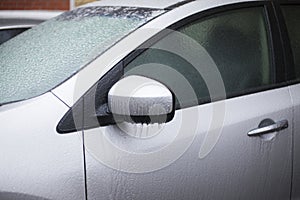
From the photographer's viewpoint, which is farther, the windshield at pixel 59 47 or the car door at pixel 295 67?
the car door at pixel 295 67

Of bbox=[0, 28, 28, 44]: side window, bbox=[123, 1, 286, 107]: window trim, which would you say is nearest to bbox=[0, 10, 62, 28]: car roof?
bbox=[0, 28, 28, 44]: side window

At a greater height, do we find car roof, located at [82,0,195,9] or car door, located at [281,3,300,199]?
car roof, located at [82,0,195,9]

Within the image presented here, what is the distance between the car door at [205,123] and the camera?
261 cm

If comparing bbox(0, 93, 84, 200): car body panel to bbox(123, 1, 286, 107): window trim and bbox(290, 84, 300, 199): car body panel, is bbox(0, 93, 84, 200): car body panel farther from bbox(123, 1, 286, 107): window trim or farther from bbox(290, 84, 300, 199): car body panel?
bbox(290, 84, 300, 199): car body panel

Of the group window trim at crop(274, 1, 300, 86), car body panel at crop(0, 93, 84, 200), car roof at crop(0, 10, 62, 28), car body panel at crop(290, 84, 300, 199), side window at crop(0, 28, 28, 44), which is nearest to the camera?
car body panel at crop(0, 93, 84, 200)

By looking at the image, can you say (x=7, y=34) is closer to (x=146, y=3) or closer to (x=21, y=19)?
(x=21, y=19)

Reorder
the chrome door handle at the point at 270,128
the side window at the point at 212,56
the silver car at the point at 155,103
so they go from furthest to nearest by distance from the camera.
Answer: the chrome door handle at the point at 270,128, the side window at the point at 212,56, the silver car at the point at 155,103

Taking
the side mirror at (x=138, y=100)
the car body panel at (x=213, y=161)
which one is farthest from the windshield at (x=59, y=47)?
the car body panel at (x=213, y=161)

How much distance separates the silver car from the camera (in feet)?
8.20

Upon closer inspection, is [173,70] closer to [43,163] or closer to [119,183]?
[119,183]

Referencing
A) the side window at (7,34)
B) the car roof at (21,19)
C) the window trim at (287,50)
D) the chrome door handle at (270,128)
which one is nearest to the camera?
the chrome door handle at (270,128)

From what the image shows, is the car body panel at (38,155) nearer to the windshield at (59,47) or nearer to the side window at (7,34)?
the windshield at (59,47)

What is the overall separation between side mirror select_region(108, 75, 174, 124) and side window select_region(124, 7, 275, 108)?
18 centimetres

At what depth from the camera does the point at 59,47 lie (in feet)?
9.93
